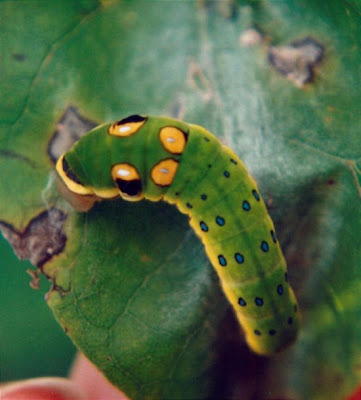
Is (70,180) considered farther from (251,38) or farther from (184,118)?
(251,38)

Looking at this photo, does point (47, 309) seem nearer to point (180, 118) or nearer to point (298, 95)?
point (180, 118)

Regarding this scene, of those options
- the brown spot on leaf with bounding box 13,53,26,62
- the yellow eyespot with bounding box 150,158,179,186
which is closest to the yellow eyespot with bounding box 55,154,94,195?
the yellow eyespot with bounding box 150,158,179,186

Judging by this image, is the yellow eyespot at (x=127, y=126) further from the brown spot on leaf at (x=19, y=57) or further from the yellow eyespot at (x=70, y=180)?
the brown spot on leaf at (x=19, y=57)

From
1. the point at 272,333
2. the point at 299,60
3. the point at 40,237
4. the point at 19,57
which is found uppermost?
the point at 19,57

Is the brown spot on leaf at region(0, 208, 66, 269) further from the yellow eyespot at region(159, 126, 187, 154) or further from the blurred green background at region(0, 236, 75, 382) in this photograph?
the blurred green background at region(0, 236, 75, 382)

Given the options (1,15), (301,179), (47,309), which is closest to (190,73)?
(301,179)

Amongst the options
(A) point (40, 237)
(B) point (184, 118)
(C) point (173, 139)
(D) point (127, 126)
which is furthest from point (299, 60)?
(A) point (40, 237)
